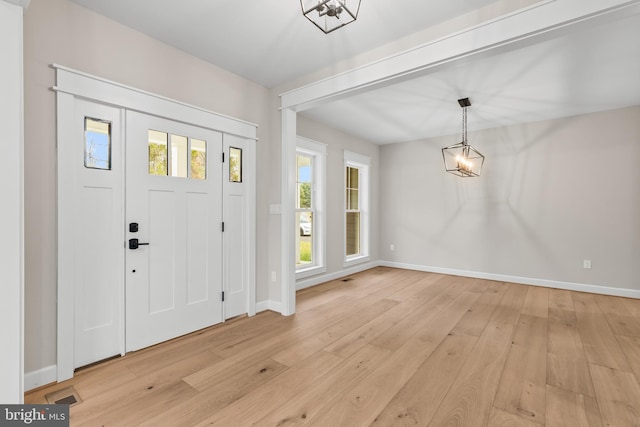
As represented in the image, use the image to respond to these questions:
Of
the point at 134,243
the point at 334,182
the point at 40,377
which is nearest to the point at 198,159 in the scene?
the point at 134,243

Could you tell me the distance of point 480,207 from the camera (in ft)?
17.8

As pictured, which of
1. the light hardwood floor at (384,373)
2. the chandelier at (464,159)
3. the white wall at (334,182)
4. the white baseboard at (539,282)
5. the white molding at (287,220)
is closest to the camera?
the light hardwood floor at (384,373)

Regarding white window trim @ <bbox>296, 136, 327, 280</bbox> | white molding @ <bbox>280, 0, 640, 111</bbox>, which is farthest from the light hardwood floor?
white molding @ <bbox>280, 0, 640, 111</bbox>

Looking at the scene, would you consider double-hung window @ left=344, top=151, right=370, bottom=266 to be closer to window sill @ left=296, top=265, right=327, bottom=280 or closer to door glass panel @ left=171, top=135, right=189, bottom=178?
window sill @ left=296, top=265, right=327, bottom=280

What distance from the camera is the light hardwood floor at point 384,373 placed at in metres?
1.76

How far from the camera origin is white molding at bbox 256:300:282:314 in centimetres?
354

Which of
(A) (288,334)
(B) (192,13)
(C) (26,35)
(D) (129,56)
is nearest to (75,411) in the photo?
(A) (288,334)

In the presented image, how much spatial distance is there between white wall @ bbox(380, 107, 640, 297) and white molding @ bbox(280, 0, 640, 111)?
3.53 m

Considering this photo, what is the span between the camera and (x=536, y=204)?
491cm

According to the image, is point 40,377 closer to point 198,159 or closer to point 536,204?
point 198,159

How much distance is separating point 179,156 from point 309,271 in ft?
9.07

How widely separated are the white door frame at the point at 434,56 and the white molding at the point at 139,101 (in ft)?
2.22
